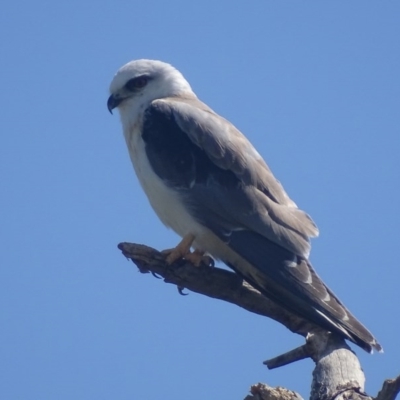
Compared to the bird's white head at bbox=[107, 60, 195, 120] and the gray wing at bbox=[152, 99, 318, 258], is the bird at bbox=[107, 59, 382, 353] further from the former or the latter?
the bird's white head at bbox=[107, 60, 195, 120]

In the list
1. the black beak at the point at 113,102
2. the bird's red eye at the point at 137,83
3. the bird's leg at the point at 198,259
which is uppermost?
the bird's red eye at the point at 137,83

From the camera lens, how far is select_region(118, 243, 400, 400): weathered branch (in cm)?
514

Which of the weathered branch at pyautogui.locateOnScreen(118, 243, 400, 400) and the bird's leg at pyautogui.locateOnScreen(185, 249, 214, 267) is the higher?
the bird's leg at pyautogui.locateOnScreen(185, 249, 214, 267)

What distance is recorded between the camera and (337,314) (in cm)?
598

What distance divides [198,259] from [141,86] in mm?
1855

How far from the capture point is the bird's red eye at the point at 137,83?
26.2ft

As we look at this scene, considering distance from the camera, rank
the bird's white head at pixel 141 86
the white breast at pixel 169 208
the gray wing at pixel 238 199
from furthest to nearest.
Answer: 1. the bird's white head at pixel 141 86
2. the white breast at pixel 169 208
3. the gray wing at pixel 238 199

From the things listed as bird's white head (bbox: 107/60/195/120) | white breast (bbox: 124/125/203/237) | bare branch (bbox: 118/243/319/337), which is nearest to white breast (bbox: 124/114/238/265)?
white breast (bbox: 124/125/203/237)

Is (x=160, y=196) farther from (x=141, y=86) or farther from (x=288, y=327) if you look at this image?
(x=288, y=327)

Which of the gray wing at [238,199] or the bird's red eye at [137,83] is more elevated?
the bird's red eye at [137,83]

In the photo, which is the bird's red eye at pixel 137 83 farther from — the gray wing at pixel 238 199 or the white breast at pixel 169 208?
the white breast at pixel 169 208

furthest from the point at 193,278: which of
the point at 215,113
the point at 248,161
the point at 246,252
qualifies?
the point at 215,113

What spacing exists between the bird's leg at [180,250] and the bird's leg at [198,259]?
0.04 m

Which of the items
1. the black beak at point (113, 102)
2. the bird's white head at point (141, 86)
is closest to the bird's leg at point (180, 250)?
the bird's white head at point (141, 86)
